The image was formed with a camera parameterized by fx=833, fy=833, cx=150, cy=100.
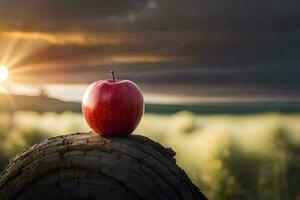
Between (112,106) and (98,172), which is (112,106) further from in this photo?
(98,172)

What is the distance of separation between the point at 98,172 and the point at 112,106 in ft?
2.06

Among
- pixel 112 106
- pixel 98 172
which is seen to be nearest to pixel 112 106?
pixel 112 106

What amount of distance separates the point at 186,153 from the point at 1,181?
320 inches

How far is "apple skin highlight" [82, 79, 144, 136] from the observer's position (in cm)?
770

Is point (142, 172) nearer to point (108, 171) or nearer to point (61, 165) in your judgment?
point (108, 171)

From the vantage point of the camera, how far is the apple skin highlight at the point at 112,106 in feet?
25.2

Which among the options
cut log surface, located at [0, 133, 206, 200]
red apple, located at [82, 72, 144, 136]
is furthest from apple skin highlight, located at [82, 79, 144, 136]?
cut log surface, located at [0, 133, 206, 200]

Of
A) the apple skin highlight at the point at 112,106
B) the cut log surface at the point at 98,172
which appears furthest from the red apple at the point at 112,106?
the cut log surface at the point at 98,172

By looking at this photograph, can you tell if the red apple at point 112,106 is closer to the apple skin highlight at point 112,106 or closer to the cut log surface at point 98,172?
the apple skin highlight at point 112,106

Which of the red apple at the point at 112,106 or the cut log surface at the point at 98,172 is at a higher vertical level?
the red apple at the point at 112,106

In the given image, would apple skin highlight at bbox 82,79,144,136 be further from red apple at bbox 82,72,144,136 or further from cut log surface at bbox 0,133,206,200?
cut log surface at bbox 0,133,206,200

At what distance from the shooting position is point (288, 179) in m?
16.0

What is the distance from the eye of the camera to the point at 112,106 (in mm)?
7695

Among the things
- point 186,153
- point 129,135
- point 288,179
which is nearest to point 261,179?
point 288,179
